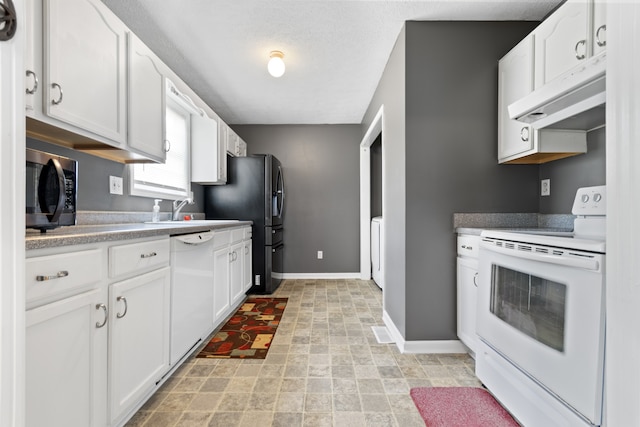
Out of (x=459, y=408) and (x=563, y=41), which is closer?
(x=459, y=408)

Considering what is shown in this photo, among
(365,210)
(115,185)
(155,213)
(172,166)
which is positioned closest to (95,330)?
(115,185)

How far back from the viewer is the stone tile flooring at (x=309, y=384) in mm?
1499

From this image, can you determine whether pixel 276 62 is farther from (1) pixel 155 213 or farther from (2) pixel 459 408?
(2) pixel 459 408

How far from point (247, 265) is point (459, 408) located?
2584 mm

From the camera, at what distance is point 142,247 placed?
1473 mm

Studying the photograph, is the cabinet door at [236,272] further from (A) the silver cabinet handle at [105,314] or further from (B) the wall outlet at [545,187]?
(B) the wall outlet at [545,187]

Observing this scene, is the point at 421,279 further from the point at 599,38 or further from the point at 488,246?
the point at 599,38

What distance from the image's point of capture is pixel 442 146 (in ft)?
7.29

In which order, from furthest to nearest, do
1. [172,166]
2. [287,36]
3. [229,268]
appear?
[172,166]
[229,268]
[287,36]

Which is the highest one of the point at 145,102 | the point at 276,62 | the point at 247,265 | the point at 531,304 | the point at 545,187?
the point at 276,62

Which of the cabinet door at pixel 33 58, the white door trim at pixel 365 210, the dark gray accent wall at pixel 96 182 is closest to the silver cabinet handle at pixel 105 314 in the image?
the cabinet door at pixel 33 58

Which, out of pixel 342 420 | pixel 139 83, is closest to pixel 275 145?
pixel 139 83

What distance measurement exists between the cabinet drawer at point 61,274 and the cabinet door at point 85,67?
69 centimetres

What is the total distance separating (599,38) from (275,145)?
3.88m
